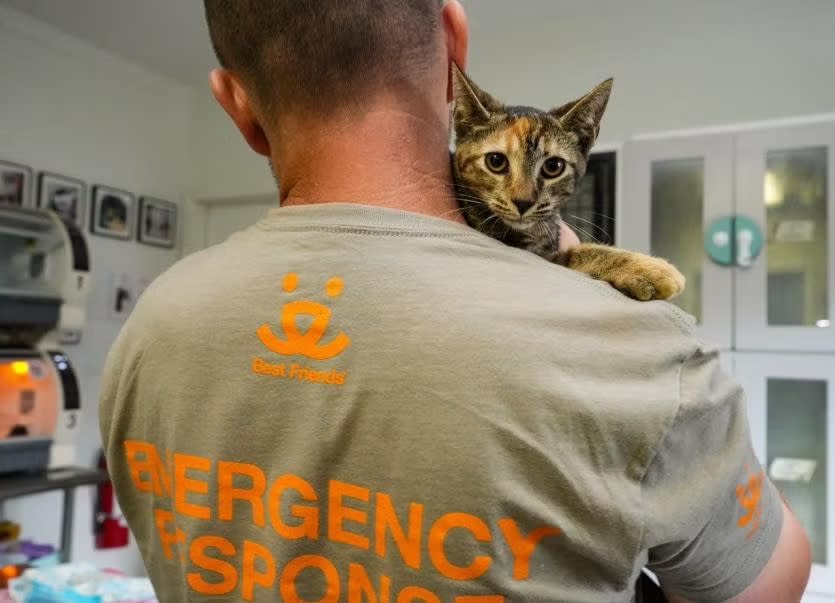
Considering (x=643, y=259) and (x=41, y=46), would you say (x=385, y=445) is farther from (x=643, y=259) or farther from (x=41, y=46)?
(x=41, y=46)

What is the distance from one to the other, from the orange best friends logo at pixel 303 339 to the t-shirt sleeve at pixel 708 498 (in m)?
0.25

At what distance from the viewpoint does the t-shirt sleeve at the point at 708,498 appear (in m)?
0.53

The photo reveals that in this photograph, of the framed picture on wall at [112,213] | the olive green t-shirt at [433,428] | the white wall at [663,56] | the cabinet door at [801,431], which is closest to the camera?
the olive green t-shirt at [433,428]

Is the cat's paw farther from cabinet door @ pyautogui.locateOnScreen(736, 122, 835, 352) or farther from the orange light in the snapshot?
the orange light

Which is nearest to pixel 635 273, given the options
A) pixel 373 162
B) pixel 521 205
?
pixel 521 205

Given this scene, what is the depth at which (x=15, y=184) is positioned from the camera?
3.00 meters

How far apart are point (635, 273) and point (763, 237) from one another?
1652mm

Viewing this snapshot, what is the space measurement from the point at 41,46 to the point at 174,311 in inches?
120

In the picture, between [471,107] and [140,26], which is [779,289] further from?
[140,26]

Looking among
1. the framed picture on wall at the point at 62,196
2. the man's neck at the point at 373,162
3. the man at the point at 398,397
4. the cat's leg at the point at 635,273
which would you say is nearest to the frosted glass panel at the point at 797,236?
the cat's leg at the point at 635,273

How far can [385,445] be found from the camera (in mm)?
557

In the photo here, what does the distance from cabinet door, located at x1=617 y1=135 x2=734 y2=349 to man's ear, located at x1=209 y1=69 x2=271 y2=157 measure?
1.77 metres

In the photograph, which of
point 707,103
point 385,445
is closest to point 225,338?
point 385,445

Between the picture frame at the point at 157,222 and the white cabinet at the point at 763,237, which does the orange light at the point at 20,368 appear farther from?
the white cabinet at the point at 763,237
